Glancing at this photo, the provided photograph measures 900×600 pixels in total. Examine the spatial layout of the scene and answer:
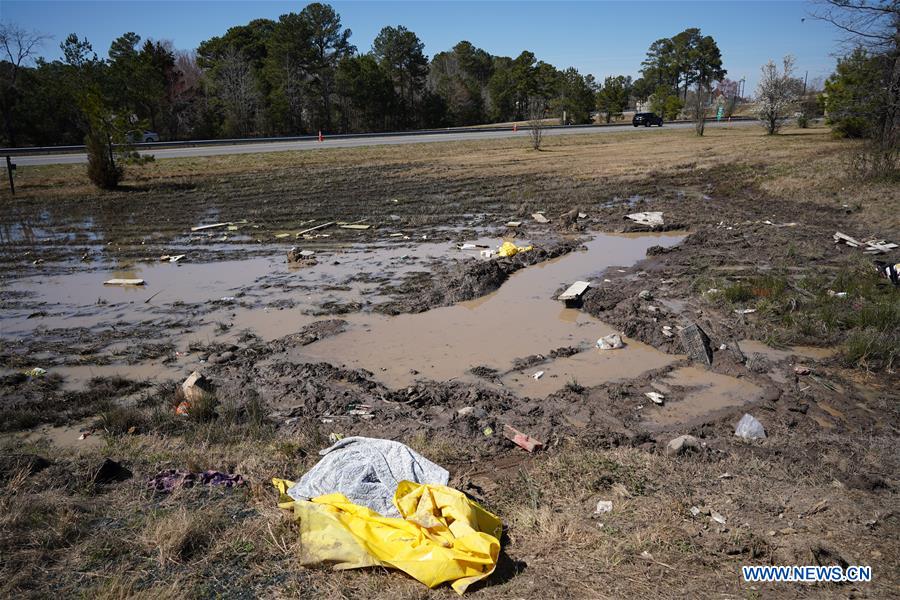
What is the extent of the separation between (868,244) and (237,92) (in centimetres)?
4362

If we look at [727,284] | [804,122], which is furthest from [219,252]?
[804,122]

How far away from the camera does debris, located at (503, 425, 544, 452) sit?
516cm

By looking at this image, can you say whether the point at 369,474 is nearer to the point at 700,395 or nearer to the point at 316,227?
the point at 700,395

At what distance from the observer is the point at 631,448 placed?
5078mm

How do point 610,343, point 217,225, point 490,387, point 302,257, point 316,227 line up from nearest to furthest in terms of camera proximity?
point 490,387
point 610,343
point 302,257
point 316,227
point 217,225

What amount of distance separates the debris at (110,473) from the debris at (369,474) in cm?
150

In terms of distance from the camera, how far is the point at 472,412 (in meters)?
5.88

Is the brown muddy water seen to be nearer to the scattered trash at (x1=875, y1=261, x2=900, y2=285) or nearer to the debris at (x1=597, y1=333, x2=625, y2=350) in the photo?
the debris at (x1=597, y1=333, x2=625, y2=350)

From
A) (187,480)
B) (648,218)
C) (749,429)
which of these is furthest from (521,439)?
(648,218)

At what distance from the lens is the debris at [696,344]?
688 cm

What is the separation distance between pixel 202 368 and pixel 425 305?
11.1ft

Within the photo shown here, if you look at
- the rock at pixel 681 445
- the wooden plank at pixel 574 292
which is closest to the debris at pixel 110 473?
the rock at pixel 681 445

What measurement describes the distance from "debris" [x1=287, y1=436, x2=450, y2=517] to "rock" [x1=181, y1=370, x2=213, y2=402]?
2.05 metres

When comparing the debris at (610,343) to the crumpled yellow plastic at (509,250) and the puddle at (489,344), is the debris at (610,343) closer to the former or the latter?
the puddle at (489,344)
